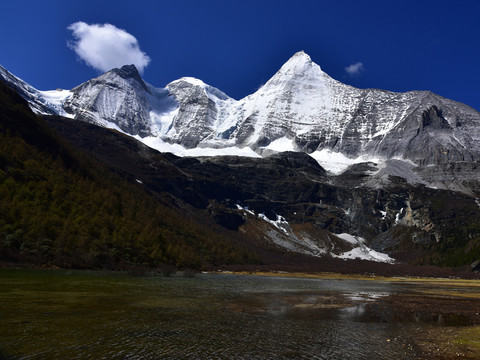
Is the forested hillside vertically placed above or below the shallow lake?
above

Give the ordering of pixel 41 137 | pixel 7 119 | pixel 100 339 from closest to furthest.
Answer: pixel 100 339
pixel 7 119
pixel 41 137

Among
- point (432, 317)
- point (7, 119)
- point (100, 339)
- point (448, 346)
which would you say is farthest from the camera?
point (7, 119)

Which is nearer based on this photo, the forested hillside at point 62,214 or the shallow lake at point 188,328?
the shallow lake at point 188,328

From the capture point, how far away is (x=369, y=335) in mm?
30422

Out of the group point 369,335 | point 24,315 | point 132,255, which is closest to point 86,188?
point 132,255

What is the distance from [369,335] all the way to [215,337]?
40.2 ft

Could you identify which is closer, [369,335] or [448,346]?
[448,346]

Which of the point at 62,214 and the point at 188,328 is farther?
the point at 62,214

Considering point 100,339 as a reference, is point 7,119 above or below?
above

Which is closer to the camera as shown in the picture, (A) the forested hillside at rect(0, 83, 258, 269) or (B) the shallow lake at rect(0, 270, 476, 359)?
(B) the shallow lake at rect(0, 270, 476, 359)

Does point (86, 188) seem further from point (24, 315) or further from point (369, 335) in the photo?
point (369, 335)

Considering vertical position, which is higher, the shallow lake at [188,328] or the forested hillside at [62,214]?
the forested hillside at [62,214]

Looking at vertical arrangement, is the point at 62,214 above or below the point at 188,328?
above

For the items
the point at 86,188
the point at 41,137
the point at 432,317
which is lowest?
the point at 432,317
